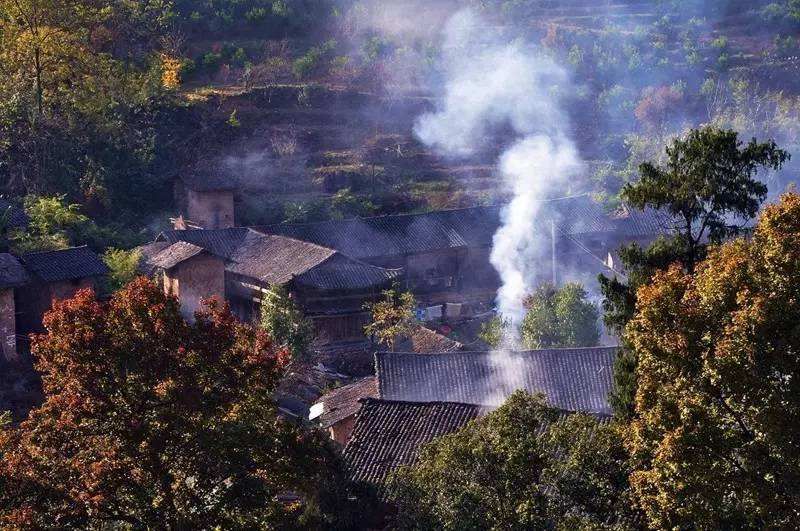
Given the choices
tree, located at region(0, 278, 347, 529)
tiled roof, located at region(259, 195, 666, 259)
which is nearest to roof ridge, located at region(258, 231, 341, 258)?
tiled roof, located at region(259, 195, 666, 259)

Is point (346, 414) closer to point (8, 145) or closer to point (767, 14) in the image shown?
point (8, 145)

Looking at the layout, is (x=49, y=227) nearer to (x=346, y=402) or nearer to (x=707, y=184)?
(x=346, y=402)

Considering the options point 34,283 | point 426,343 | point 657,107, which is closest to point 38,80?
point 34,283

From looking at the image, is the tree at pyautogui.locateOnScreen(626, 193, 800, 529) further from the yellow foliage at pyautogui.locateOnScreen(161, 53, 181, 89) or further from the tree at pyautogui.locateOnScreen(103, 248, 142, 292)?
the yellow foliage at pyautogui.locateOnScreen(161, 53, 181, 89)

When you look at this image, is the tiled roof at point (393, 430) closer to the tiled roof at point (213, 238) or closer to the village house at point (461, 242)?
the tiled roof at point (213, 238)

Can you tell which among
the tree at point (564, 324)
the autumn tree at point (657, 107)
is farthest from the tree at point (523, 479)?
the autumn tree at point (657, 107)

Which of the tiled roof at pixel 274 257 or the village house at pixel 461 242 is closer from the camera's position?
Answer: the tiled roof at pixel 274 257
